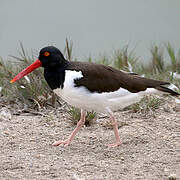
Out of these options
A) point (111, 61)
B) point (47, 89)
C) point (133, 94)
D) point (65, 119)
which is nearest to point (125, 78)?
point (133, 94)

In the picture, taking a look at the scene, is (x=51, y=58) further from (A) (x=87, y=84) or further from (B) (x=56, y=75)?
(A) (x=87, y=84)

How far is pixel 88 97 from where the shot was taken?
4.77 metres

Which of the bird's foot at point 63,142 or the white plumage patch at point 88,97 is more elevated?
the white plumage patch at point 88,97

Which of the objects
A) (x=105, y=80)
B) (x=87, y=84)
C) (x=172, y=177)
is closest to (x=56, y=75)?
(x=87, y=84)

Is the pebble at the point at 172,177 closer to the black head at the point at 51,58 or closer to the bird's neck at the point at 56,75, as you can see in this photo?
the bird's neck at the point at 56,75

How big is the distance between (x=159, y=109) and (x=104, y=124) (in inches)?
45.3

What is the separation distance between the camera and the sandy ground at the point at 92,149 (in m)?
4.17

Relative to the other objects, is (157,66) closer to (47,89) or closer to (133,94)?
(47,89)

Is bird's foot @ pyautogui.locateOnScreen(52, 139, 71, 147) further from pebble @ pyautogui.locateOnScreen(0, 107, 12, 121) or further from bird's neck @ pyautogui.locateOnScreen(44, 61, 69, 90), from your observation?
pebble @ pyautogui.locateOnScreen(0, 107, 12, 121)

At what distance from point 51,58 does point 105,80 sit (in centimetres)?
72

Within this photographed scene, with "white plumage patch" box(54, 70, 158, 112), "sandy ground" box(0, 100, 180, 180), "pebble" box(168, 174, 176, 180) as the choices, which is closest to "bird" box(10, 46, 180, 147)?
"white plumage patch" box(54, 70, 158, 112)

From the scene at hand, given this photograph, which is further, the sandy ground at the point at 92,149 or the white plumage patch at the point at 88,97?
the white plumage patch at the point at 88,97

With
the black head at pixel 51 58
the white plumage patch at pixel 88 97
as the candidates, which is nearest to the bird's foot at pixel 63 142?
the white plumage patch at pixel 88 97

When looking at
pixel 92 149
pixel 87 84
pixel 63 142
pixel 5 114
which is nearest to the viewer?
pixel 87 84
